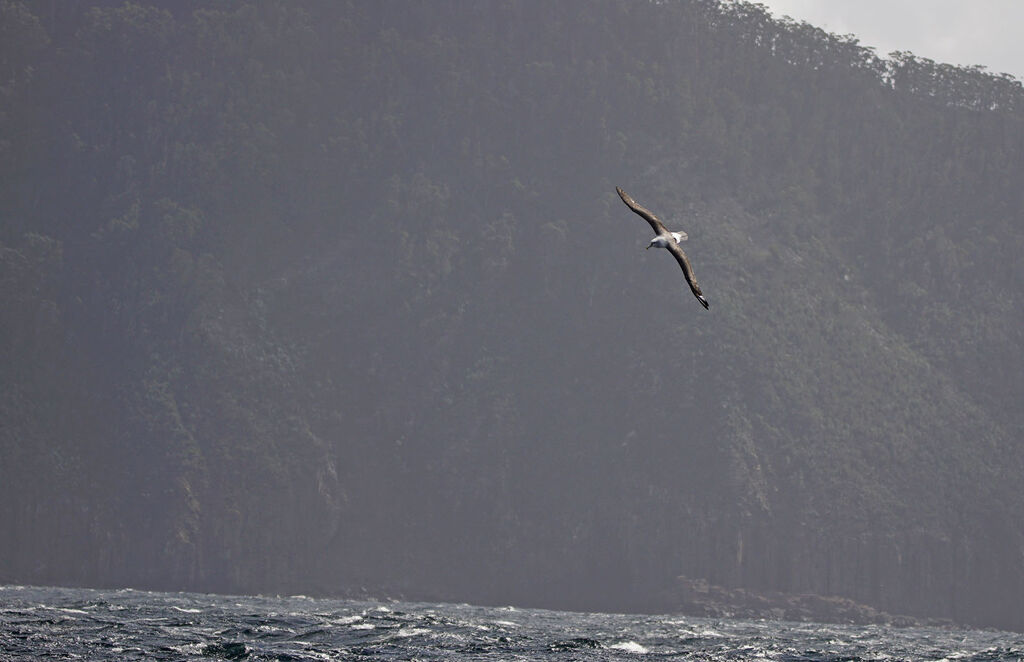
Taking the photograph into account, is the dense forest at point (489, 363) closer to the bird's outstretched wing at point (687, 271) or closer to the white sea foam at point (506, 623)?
the white sea foam at point (506, 623)

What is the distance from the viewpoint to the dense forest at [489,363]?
147000 millimetres

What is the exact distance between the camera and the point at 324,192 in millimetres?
193500

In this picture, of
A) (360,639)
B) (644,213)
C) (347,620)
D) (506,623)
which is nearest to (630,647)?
(360,639)

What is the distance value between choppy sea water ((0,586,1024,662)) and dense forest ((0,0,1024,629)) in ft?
223

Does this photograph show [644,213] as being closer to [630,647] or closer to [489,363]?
[630,647]

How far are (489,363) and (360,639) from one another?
11528cm

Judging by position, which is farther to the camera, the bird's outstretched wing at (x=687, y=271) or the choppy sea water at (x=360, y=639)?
the choppy sea water at (x=360, y=639)

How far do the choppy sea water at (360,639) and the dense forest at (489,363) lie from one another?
223 feet

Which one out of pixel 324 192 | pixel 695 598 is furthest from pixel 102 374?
pixel 695 598

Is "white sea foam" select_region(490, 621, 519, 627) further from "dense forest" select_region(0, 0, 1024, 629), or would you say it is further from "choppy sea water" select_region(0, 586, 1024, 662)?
"dense forest" select_region(0, 0, 1024, 629)

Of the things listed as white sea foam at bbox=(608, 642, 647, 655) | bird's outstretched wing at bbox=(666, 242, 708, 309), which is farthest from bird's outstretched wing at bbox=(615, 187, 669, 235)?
white sea foam at bbox=(608, 642, 647, 655)

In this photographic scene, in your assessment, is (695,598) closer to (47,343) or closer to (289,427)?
(289,427)

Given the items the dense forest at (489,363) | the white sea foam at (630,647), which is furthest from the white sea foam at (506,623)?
the dense forest at (489,363)

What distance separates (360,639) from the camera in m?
55.3
